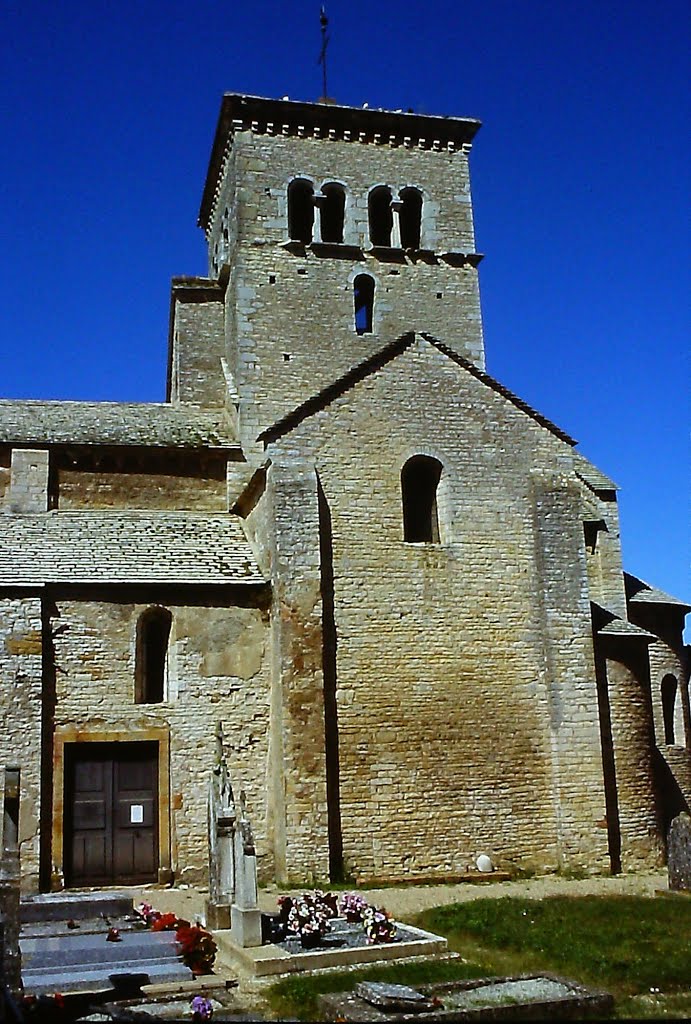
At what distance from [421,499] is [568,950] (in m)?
10.4

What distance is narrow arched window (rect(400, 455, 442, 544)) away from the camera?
801 inches

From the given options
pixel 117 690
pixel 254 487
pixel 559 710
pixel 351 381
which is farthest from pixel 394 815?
pixel 351 381

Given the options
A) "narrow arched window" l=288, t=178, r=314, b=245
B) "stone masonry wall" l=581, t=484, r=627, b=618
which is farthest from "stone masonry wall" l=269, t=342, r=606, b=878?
"narrow arched window" l=288, t=178, r=314, b=245

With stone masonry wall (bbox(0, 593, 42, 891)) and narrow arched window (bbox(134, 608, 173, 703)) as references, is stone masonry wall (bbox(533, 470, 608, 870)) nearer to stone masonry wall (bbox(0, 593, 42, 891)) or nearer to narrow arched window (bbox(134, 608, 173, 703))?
narrow arched window (bbox(134, 608, 173, 703))

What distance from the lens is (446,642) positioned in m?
19.4

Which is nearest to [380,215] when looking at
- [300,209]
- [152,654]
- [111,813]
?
[300,209]

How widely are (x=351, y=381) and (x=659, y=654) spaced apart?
11.2 metres

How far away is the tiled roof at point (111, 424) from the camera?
21.5 metres

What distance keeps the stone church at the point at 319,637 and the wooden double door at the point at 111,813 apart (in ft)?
0.14

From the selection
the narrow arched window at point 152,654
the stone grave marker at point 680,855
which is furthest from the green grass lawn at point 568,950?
the narrow arched window at point 152,654

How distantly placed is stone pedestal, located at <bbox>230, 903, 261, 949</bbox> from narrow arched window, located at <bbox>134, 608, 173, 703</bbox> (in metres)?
6.67

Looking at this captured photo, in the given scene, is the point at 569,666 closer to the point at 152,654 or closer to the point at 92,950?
the point at 152,654

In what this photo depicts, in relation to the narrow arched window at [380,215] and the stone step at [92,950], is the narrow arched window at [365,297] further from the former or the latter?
the stone step at [92,950]

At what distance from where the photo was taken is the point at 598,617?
20734mm
